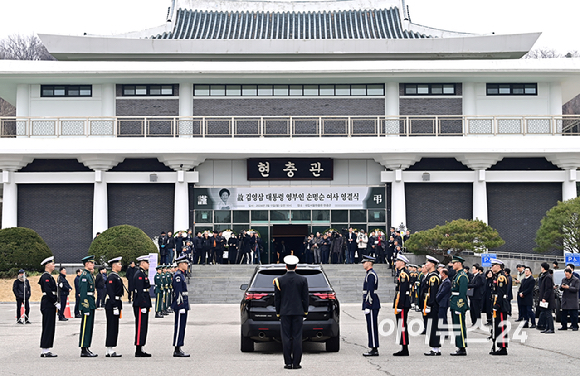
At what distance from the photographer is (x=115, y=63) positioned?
33.2 metres

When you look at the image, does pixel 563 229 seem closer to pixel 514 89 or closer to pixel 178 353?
pixel 514 89

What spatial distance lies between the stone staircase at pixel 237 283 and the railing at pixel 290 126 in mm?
6470

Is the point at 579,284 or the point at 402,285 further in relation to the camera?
the point at 579,284

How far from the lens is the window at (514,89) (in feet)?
113

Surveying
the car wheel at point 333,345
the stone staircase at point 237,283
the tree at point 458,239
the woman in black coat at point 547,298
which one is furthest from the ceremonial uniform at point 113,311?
the tree at point 458,239

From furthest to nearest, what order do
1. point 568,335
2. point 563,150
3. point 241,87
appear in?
point 241,87, point 563,150, point 568,335

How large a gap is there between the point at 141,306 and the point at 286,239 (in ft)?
74.9

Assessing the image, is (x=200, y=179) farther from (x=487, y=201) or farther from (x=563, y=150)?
(x=563, y=150)

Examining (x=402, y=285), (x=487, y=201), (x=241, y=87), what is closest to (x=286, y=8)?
(x=241, y=87)

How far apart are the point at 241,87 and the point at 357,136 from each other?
6.20m

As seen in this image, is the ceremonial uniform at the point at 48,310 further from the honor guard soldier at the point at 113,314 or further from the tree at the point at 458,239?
the tree at the point at 458,239

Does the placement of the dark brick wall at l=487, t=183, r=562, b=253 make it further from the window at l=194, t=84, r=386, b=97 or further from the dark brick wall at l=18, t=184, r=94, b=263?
the dark brick wall at l=18, t=184, r=94, b=263

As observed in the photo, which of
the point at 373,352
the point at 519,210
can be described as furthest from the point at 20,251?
the point at 519,210

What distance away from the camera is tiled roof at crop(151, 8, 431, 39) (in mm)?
40781
